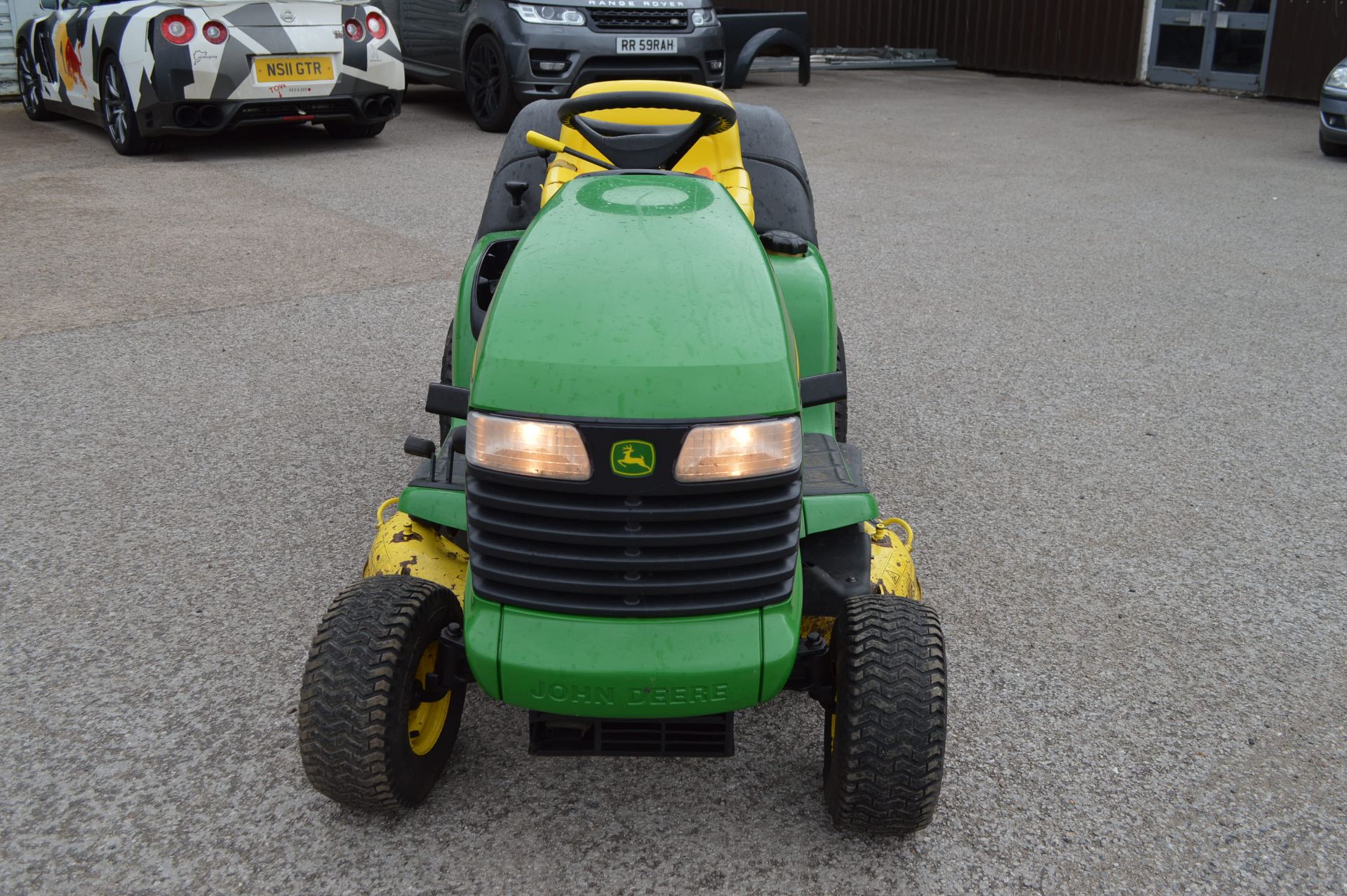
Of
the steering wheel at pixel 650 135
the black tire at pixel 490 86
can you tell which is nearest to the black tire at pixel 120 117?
the black tire at pixel 490 86

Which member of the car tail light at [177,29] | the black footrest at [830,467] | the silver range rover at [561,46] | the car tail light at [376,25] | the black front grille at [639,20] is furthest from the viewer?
the black front grille at [639,20]

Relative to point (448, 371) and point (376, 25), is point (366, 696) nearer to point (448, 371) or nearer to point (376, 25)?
point (448, 371)

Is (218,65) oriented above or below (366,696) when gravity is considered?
above

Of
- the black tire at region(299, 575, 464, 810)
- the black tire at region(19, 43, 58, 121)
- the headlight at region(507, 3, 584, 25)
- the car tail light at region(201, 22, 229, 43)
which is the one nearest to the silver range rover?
the headlight at region(507, 3, 584, 25)

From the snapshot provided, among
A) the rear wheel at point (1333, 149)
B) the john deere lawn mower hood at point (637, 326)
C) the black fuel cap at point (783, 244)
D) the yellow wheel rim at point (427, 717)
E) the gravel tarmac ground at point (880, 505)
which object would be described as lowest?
the rear wheel at point (1333, 149)

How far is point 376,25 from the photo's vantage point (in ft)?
31.0

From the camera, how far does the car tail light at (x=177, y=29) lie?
8508mm

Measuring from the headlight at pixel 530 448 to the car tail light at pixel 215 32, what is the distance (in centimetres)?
758

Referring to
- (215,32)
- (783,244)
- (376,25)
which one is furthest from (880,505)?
(376,25)

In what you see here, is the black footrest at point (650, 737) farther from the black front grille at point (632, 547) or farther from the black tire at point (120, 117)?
the black tire at point (120, 117)

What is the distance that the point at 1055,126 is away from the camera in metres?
11.9

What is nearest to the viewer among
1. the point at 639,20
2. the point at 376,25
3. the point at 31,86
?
the point at 376,25

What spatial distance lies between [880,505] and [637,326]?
76.5 inches

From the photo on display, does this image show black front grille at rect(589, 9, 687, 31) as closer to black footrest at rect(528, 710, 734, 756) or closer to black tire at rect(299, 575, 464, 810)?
black tire at rect(299, 575, 464, 810)
